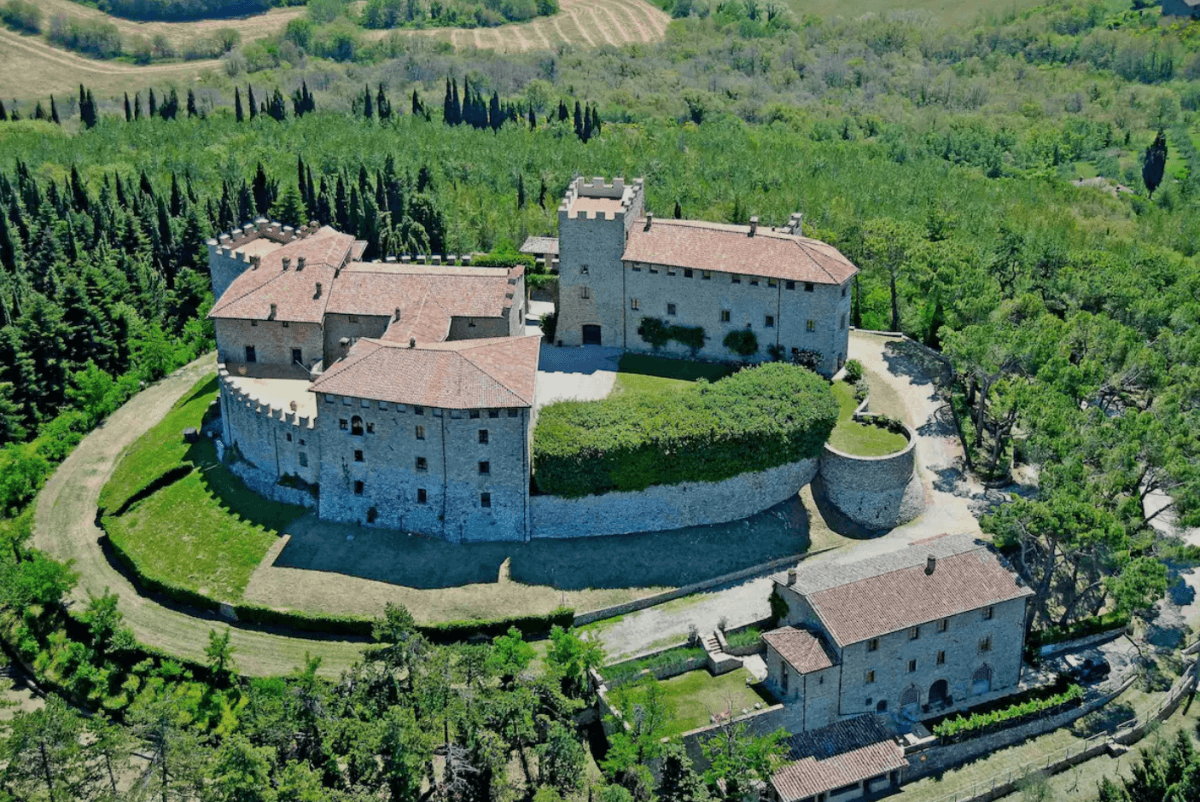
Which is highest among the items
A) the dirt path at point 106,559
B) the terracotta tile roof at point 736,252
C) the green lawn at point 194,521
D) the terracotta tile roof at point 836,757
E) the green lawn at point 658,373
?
the terracotta tile roof at point 736,252

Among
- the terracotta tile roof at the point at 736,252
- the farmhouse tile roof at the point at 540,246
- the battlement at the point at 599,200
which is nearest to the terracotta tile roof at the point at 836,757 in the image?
the terracotta tile roof at the point at 736,252

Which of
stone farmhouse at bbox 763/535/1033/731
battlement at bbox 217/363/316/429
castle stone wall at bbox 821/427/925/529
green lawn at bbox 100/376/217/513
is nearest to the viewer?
stone farmhouse at bbox 763/535/1033/731

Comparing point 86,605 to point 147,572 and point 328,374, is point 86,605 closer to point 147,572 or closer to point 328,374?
point 147,572

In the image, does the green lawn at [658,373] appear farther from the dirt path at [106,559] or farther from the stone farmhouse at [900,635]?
the dirt path at [106,559]

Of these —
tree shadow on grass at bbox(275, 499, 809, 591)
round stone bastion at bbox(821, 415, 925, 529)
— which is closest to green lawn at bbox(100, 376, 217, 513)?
tree shadow on grass at bbox(275, 499, 809, 591)

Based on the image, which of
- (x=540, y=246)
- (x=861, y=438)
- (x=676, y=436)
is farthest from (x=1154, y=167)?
(x=676, y=436)

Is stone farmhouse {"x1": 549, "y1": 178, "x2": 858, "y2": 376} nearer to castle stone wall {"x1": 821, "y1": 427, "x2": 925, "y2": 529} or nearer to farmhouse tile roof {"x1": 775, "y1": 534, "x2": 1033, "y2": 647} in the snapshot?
castle stone wall {"x1": 821, "y1": 427, "x2": 925, "y2": 529}
